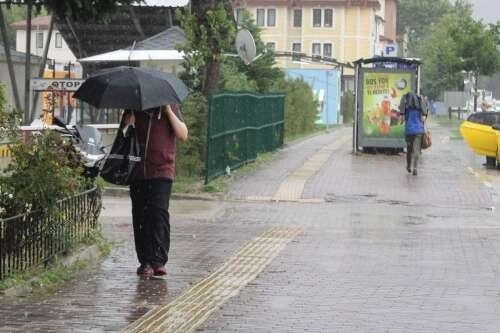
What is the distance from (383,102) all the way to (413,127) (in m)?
4.27

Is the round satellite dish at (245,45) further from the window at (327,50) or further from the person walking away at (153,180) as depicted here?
the window at (327,50)

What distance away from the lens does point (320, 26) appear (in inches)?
3570

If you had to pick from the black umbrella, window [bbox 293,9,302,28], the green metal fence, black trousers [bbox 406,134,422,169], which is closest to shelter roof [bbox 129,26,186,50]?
the green metal fence

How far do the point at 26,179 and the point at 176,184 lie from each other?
8.46 meters

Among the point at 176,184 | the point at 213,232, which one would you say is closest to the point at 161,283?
the point at 213,232

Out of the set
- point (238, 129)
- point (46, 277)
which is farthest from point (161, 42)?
point (46, 277)

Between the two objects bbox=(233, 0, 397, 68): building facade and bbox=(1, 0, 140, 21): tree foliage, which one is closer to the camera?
bbox=(1, 0, 140, 21): tree foliage

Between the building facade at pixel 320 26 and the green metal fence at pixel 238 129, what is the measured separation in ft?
208

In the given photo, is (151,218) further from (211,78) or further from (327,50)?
(327,50)

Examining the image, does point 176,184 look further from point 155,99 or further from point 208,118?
point 155,99

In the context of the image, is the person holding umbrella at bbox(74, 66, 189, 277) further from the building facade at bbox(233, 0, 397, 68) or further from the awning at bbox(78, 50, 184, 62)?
the building facade at bbox(233, 0, 397, 68)

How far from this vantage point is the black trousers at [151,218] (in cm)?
961

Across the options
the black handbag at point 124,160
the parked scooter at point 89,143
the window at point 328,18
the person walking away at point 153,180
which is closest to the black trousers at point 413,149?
the parked scooter at point 89,143

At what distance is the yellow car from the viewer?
83.7ft
